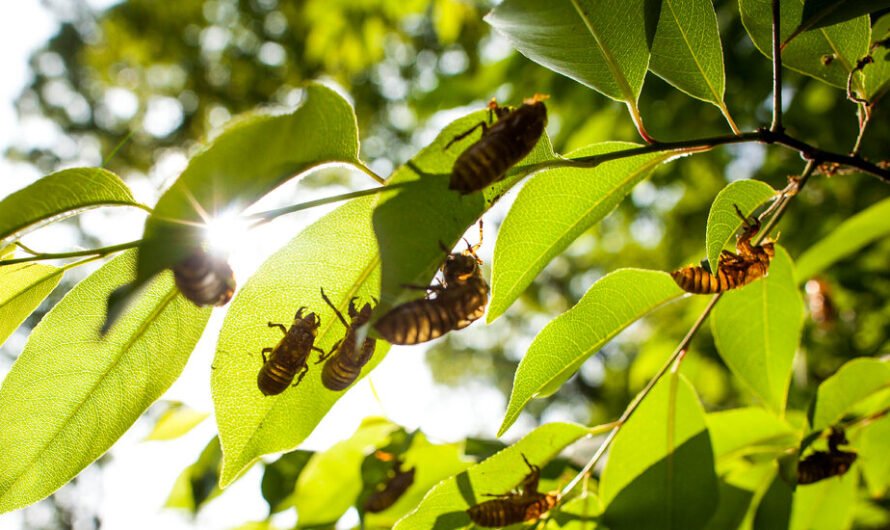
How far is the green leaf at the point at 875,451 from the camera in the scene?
2529 mm

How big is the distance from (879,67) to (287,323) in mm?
1613

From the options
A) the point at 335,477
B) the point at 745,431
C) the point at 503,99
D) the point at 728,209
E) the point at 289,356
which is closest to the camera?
the point at 289,356

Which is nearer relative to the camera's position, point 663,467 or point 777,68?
point 777,68

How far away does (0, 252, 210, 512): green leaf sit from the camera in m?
1.61

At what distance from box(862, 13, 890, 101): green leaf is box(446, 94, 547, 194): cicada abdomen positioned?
38.7 inches

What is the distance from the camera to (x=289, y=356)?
1554mm

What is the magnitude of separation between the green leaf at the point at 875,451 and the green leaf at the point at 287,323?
1.86m

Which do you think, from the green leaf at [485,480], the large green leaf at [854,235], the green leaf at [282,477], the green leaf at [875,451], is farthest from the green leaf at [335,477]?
the large green leaf at [854,235]

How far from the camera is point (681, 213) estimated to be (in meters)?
7.69

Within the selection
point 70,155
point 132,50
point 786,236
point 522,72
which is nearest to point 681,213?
point 786,236

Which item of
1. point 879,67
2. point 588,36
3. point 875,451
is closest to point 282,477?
point 588,36

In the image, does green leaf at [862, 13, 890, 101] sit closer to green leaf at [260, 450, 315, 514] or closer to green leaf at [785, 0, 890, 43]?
green leaf at [785, 0, 890, 43]

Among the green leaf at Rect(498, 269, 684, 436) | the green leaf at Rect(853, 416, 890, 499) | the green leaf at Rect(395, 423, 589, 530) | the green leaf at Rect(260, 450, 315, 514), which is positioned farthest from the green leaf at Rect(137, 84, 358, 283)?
the green leaf at Rect(853, 416, 890, 499)

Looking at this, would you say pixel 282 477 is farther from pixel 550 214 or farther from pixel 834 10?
pixel 834 10
